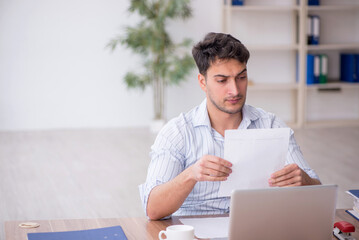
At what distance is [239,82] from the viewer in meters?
1.87

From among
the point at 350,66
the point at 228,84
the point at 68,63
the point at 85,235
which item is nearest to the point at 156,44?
the point at 68,63

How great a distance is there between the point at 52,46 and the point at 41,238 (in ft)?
16.9

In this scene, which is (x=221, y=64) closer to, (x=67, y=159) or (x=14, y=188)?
(x=14, y=188)

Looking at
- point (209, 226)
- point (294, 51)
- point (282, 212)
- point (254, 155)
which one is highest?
point (294, 51)

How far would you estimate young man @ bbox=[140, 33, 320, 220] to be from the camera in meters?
1.77

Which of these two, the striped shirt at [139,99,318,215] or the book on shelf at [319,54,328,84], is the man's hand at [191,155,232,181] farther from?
the book on shelf at [319,54,328,84]

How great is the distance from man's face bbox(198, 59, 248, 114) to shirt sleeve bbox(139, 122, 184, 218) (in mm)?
192

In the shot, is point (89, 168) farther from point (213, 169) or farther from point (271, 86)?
point (213, 169)

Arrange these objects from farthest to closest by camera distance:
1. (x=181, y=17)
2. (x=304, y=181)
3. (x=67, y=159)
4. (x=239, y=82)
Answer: (x=181, y=17) < (x=67, y=159) < (x=239, y=82) < (x=304, y=181)

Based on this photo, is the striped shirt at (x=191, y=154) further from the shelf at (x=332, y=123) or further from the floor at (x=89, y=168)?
the shelf at (x=332, y=123)

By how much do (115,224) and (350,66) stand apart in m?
5.70

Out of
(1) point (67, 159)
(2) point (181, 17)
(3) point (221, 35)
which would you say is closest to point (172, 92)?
(2) point (181, 17)

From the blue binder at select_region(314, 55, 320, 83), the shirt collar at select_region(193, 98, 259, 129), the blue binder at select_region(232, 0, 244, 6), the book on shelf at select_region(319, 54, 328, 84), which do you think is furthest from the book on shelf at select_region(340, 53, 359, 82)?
the shirt collar at select_region(193, 98, 259, 129)

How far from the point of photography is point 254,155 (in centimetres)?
155
